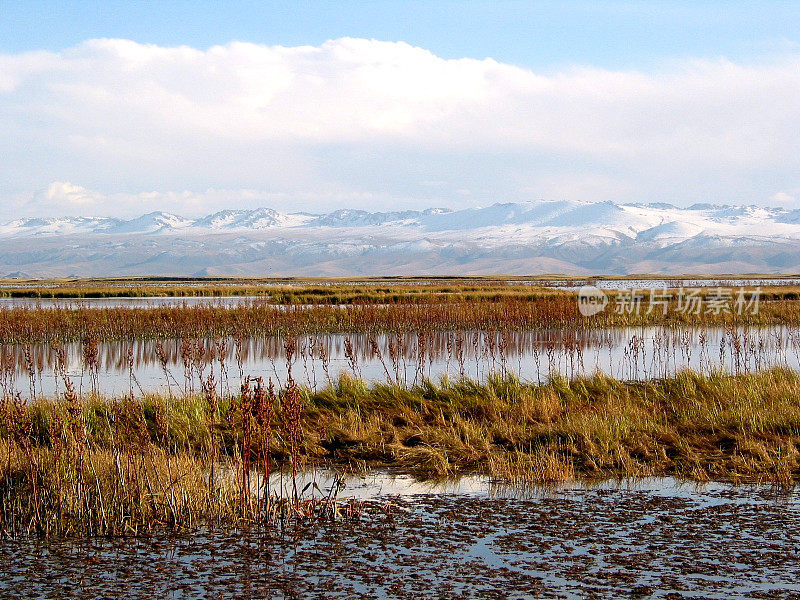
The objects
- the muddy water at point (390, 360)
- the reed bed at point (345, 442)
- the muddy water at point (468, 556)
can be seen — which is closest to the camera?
the muddy water at point (468, 556)

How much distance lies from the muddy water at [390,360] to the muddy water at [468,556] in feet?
26.2

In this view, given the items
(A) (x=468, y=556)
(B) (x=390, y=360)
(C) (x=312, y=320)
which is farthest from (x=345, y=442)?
(C) (x=312, y=320)

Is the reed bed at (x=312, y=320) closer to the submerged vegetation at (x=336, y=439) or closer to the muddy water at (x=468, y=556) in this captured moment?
the submerged vegetation at (x=336, y=439)

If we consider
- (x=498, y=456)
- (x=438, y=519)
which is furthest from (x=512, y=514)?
(x=498, y=456)

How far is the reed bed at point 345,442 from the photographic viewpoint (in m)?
7.98

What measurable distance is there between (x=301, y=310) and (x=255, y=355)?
12862 millimetres

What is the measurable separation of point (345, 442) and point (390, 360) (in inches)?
454

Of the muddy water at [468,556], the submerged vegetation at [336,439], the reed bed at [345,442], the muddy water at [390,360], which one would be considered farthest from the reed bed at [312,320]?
the muddy water at [468,556]

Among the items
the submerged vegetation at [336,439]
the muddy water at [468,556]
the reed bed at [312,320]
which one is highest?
the reed bed at [312,320]

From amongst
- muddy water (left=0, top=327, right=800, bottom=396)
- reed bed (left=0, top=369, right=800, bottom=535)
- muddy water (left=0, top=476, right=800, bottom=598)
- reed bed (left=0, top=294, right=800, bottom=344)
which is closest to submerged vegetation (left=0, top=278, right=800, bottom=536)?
reed bed (left=0, top=369, right=800, bottom=535)

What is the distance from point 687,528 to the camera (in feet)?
25.3

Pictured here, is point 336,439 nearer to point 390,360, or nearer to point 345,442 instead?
point 345,442

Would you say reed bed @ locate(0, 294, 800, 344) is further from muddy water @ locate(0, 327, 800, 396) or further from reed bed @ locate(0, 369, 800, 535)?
reed bed @ locate(0, 369, 800, 535)

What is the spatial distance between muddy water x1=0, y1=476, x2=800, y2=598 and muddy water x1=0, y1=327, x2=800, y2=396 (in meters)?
7.99
